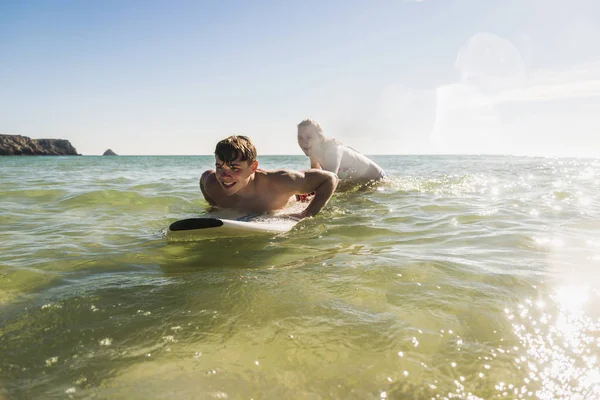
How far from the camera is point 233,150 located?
3988 mm

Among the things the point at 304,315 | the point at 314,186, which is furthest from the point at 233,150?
the point at 304,315

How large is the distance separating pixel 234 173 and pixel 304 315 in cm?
238

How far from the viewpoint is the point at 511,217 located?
4.92 meters

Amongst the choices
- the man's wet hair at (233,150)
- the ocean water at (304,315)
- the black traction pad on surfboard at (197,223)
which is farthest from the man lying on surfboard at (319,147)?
the black traction pad on surfboard at (197,223)

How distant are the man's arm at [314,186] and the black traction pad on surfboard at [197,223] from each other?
117 cm

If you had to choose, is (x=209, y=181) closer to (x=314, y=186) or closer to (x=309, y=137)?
(x=314, y=186)

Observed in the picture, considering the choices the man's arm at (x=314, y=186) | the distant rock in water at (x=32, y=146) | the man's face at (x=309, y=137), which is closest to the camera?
the man's arm at (x=314, y=186)

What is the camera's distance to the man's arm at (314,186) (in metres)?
4.61

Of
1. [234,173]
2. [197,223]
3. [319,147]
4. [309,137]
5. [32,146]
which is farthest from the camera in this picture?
[32,146]

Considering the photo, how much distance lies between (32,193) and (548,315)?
8.46 metres

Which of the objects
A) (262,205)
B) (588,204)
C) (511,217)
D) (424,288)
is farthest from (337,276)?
(588,204)

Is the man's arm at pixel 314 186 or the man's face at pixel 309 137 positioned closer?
the man's arm at pixel 314 186

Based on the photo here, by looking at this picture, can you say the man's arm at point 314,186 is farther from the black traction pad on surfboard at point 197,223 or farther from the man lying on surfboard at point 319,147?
the man lying on surfboard at point 319,147

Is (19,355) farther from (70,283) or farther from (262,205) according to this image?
(262,205)
